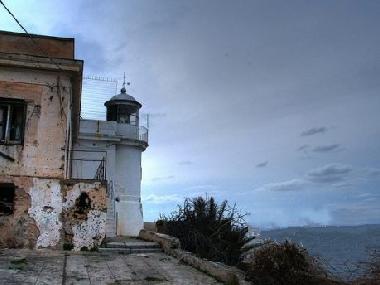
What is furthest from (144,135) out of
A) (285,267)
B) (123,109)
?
(285,267)

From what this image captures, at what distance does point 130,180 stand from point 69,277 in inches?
640

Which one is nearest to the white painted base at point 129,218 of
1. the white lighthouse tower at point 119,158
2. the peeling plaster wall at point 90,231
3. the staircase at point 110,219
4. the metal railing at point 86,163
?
the white lighthouse tower at point 119,158

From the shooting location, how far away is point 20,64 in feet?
45.8

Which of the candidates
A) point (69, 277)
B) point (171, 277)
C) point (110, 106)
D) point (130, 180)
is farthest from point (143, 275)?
point (110, 106)

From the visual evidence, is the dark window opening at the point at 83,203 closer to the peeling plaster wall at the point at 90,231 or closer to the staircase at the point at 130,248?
the peeling plaster wall at the point at 90,231

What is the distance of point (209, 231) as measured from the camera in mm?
14750

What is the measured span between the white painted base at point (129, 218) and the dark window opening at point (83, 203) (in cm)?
994

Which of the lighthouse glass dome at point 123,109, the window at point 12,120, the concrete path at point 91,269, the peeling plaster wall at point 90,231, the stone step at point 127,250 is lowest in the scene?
the concrete path at point 91,269

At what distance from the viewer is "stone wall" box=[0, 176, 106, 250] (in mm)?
13438

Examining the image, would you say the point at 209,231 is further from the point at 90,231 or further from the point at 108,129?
the point at 108,129

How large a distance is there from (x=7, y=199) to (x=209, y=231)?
626 cm

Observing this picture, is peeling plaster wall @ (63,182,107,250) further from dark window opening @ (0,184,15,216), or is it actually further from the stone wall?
dark window opening @ (0,184,15,216)

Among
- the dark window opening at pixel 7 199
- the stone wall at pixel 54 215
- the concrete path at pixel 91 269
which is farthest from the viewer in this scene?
the dark window opening at pixel 7 199

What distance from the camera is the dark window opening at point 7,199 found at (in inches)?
533
